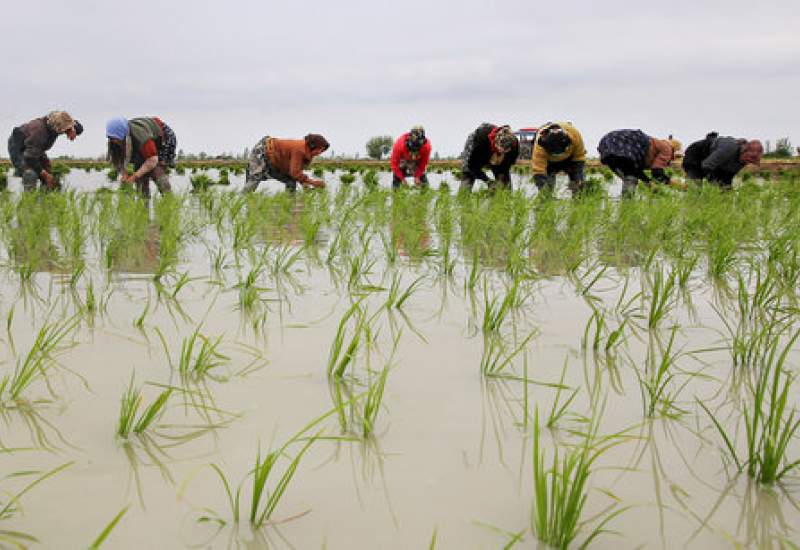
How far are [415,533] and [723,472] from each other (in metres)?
0.54

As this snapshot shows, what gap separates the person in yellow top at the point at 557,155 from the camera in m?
6.39

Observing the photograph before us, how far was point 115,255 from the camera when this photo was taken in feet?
9.97

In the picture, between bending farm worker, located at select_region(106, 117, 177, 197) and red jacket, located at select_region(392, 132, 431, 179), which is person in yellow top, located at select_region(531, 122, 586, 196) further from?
bending farm worker, located at select_region(106, 117, 177, 197)

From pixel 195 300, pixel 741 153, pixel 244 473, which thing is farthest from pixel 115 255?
pixel 741 153

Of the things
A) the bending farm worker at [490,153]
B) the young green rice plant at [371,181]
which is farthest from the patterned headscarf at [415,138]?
the young green rice plant at [371,181]

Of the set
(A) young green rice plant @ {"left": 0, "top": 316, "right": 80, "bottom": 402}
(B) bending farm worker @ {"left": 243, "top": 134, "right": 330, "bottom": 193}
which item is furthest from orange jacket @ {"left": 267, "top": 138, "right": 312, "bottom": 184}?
(A) young green rice plant @ {"left": 0, "top": 316, "right": 80, "bottom": 402}

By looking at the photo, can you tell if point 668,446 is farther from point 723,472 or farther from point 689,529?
point 689,529

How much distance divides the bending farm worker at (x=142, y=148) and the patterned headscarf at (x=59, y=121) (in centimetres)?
87

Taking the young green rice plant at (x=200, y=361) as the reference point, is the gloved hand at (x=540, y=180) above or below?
above

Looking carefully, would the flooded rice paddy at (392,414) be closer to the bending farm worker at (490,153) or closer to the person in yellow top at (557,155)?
the person in yellow top at (557,155)

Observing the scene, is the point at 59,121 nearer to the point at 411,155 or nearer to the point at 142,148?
the point at 142,148

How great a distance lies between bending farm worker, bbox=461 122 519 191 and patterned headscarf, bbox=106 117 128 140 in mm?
3514

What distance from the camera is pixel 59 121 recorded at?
6852 mm

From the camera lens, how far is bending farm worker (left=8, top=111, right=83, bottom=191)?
685cm
